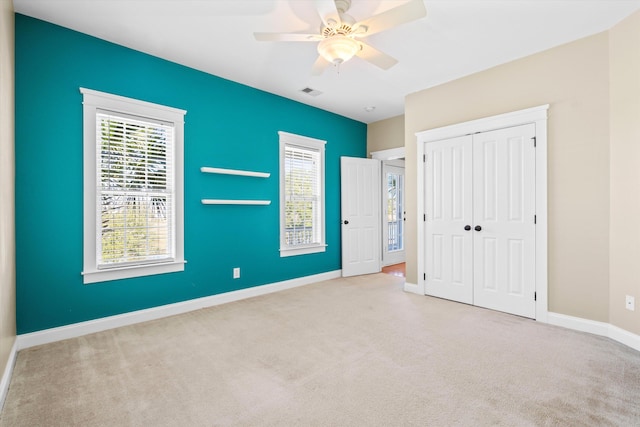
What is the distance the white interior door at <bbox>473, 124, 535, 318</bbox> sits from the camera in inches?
132

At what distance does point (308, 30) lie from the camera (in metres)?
2.88

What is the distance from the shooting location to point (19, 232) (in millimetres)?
2643

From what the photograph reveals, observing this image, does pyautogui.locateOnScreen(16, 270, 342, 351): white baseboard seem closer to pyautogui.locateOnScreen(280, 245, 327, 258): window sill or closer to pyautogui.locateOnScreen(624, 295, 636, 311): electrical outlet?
pyautogui.locateOnScreen(280, 245, 327, 258): window sill

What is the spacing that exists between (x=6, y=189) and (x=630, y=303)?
5030mm

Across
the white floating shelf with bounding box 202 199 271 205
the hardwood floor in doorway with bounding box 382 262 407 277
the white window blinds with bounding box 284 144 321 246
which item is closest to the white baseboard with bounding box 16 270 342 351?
the white window blinds with bounding box 284 144 321 246

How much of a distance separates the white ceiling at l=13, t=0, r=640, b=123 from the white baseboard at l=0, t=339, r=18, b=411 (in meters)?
2.77

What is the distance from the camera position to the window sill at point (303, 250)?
15.3 ft

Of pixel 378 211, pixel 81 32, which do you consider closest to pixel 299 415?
pixel 81 32

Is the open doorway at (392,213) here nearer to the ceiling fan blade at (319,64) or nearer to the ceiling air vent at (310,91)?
the ceiling air vent at (310,91)

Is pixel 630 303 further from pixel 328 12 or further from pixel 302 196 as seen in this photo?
pixel 302 196

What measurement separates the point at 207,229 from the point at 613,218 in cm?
416

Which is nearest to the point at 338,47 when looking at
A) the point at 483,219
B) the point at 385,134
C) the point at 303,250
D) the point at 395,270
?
the point at 483,219

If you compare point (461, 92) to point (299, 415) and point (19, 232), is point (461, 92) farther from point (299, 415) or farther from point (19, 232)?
point (19, 232)

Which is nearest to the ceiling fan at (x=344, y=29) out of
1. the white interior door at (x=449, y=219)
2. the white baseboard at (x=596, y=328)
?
the white interior door at (x=449, y=219)
